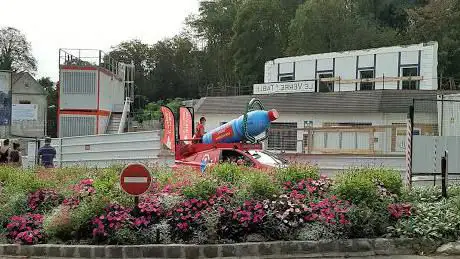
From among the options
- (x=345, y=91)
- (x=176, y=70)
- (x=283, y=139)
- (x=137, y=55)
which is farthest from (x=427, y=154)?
(x=137, y=55)

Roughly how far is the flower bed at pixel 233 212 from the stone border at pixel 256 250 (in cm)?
21

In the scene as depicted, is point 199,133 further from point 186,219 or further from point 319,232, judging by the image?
point 319,232

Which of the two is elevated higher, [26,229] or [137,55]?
[137,55]

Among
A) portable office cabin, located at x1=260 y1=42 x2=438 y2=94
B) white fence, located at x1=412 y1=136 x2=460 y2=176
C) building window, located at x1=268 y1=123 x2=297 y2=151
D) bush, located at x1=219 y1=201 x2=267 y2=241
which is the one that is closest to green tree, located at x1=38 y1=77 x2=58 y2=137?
portable office cabin, located at x1=260 y1=42 x2=438 y2=94

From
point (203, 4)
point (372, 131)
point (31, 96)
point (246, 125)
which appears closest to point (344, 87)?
point (372, 131)

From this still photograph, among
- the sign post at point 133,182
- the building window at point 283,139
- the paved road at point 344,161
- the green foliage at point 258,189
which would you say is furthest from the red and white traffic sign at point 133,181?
the building window at point 283,139

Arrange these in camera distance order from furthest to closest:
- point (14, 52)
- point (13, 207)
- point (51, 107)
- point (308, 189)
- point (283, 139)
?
1. point (14, 52)
2. point (51, 107)
3. point (283, 139)
4. point (13, 207)
5. point (308, 189)

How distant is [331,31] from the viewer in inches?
2274

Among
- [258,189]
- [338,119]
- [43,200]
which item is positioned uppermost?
[338,119]

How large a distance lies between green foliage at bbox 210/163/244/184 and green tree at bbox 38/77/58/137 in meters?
71.2

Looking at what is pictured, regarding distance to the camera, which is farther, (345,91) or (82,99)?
(82,99)

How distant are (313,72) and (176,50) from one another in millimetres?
36319

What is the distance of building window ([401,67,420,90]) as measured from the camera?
42688 mm

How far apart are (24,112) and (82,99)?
88.8 feet
